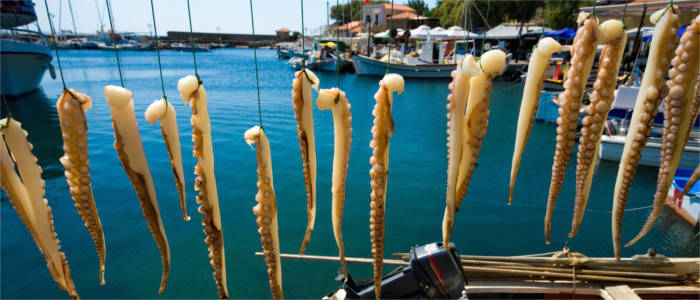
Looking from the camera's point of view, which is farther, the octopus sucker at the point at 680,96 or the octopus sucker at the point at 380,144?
the octopus sucker at the point at 380,144

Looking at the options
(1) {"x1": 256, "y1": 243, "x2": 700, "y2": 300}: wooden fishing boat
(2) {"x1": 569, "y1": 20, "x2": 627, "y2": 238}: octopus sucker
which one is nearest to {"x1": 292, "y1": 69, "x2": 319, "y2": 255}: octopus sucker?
(2) {"x1": 569, "y1": 20, "x2": 627, "y2": 238}: octopus sucker

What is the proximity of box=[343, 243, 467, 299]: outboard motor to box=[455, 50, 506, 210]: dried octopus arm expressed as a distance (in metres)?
Answer: 2.69

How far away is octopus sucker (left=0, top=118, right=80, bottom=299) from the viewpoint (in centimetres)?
153

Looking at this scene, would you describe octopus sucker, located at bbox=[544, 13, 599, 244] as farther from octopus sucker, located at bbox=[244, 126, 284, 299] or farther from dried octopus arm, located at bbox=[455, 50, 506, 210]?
octopus sucker, located at bbox=[244, 126, 284, 299]

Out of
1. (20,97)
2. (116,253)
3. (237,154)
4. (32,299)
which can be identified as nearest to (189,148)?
(237,154)

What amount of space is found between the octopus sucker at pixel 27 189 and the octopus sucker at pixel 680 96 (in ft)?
8.86

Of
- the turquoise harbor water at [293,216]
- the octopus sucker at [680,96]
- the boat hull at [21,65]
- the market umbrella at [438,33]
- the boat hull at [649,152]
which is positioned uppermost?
the market umbrella at [438,33]

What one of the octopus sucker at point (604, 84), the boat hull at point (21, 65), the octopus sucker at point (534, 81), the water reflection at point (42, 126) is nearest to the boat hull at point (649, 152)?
the octopus sucker at point (604, 84)

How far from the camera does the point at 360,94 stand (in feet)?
88.8

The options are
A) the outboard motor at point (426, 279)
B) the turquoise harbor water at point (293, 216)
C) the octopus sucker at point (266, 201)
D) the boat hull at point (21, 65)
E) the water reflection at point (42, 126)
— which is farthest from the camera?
the boat hull at point (21, 65)

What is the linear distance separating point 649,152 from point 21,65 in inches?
1287

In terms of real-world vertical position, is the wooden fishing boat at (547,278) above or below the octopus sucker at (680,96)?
below

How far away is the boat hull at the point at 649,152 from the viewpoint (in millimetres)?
10609

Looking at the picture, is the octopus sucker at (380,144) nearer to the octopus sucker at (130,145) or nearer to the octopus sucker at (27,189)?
the octopus sucker at (130,145)
